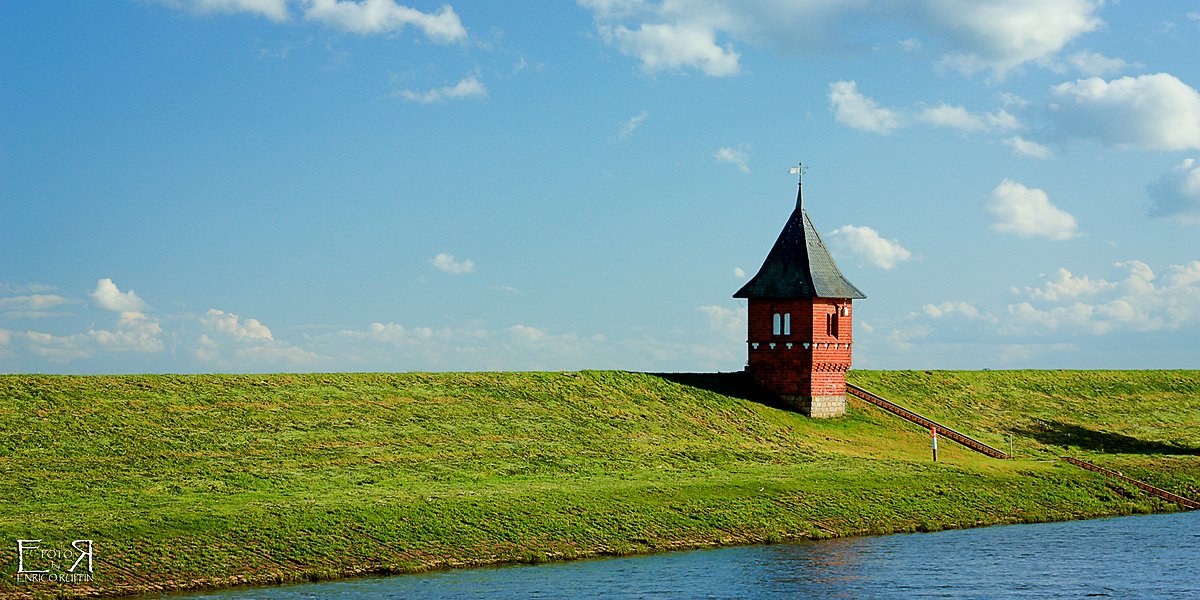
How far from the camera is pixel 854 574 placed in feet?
114

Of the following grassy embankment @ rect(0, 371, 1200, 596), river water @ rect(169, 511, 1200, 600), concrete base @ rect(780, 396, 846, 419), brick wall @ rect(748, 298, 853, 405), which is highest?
brick wall @ rect(748, 298, 853, 405)

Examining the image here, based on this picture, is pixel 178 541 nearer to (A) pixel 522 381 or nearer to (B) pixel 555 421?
(B) pixel 555 421

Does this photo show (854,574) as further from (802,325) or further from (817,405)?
(802,325)

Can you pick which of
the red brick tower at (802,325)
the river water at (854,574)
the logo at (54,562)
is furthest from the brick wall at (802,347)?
the logo at (54,562)

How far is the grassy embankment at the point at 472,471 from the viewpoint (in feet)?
115

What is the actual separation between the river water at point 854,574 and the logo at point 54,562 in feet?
9.81

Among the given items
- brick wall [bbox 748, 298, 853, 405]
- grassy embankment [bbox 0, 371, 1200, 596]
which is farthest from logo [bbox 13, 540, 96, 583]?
brick wall [bbox 748, 298, 853, 405]

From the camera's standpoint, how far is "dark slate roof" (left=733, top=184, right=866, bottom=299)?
65125 millimetres

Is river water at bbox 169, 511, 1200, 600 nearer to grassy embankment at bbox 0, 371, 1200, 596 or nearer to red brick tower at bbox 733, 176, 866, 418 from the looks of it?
grassy embankment at bbox 0, 371, 1200, 596

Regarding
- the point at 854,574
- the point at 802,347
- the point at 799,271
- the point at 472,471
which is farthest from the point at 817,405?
the point at 854,574

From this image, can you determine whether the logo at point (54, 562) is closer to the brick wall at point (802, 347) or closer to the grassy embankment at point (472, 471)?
the grassy embankment at point (472, 471)

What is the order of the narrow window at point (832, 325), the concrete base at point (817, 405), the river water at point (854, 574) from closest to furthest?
1. the river water at point (854, 574)
2. the concrete base at point (817, 405)
3. the narrow window at point (832, 325)

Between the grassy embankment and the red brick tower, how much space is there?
1981 millimetres

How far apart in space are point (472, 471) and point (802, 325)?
2507 centimetres
